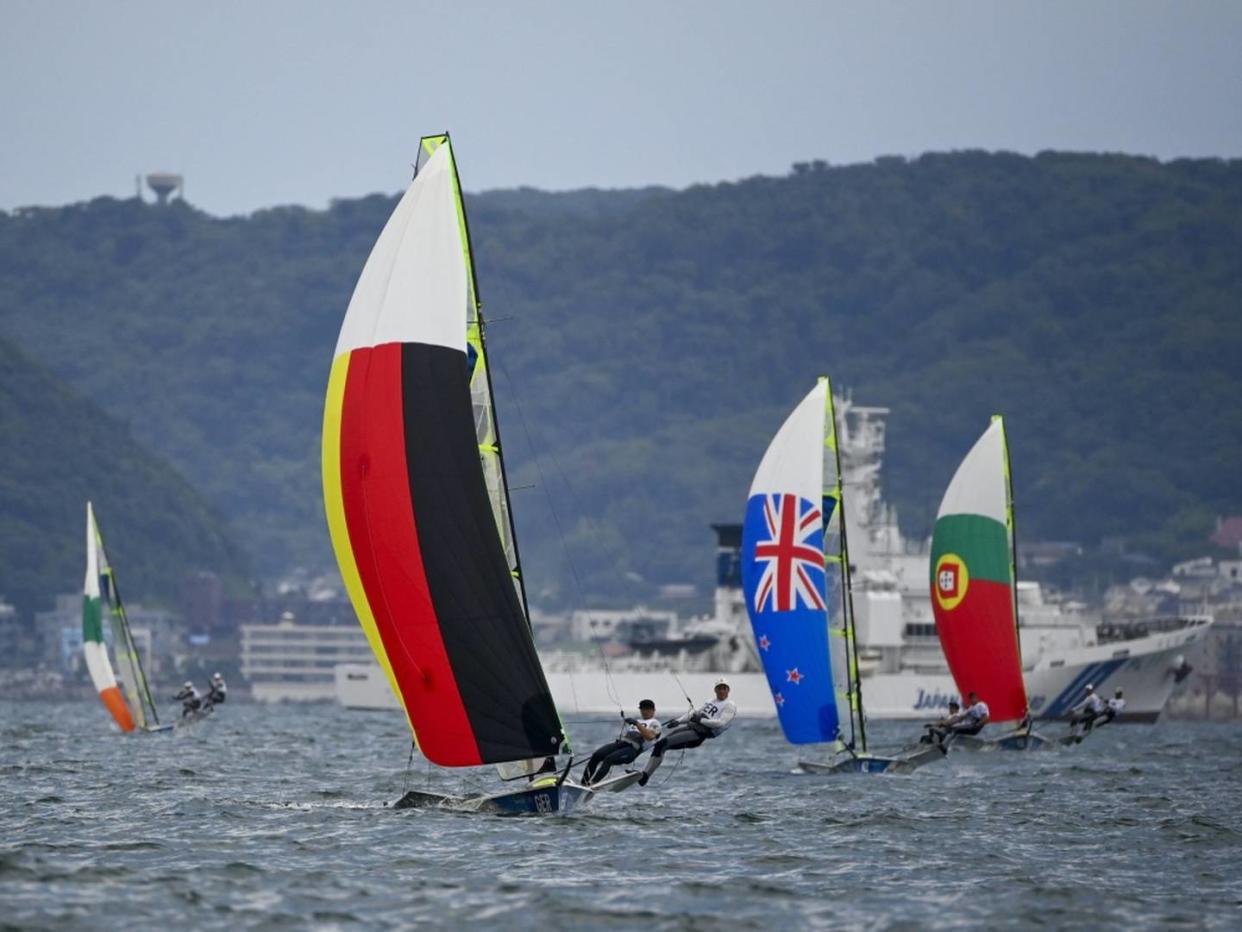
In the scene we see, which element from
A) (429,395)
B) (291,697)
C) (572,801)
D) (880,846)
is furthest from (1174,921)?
(291,697)

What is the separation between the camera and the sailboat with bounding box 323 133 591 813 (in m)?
24.8

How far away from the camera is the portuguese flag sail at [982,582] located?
45.7 meters

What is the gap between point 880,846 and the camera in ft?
83.0

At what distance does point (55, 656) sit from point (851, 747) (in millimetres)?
134194

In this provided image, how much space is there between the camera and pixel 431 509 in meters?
24.8

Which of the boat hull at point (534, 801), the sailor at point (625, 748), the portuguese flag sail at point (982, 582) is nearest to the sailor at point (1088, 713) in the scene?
the portuguese flag sail at point (982, 582)

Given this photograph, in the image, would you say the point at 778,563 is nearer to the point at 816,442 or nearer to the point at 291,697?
the point at 816,442

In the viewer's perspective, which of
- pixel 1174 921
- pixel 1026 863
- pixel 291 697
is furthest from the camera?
pixel 291 697

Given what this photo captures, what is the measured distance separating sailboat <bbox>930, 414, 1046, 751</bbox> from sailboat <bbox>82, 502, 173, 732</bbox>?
18.4 metres

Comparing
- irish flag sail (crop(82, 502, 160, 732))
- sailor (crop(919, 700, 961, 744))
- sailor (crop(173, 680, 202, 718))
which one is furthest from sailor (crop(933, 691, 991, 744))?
irish flag sail (crop(82, 502, 160, 732))

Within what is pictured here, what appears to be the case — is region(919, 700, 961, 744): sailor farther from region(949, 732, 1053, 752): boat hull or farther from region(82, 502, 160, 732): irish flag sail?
region(82, 502, 160, 732): irish flag sail

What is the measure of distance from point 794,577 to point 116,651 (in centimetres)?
2088

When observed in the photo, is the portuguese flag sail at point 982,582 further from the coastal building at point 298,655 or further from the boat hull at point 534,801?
the coastal building at point 298,655

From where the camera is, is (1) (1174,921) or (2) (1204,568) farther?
(2) (1204,568)
